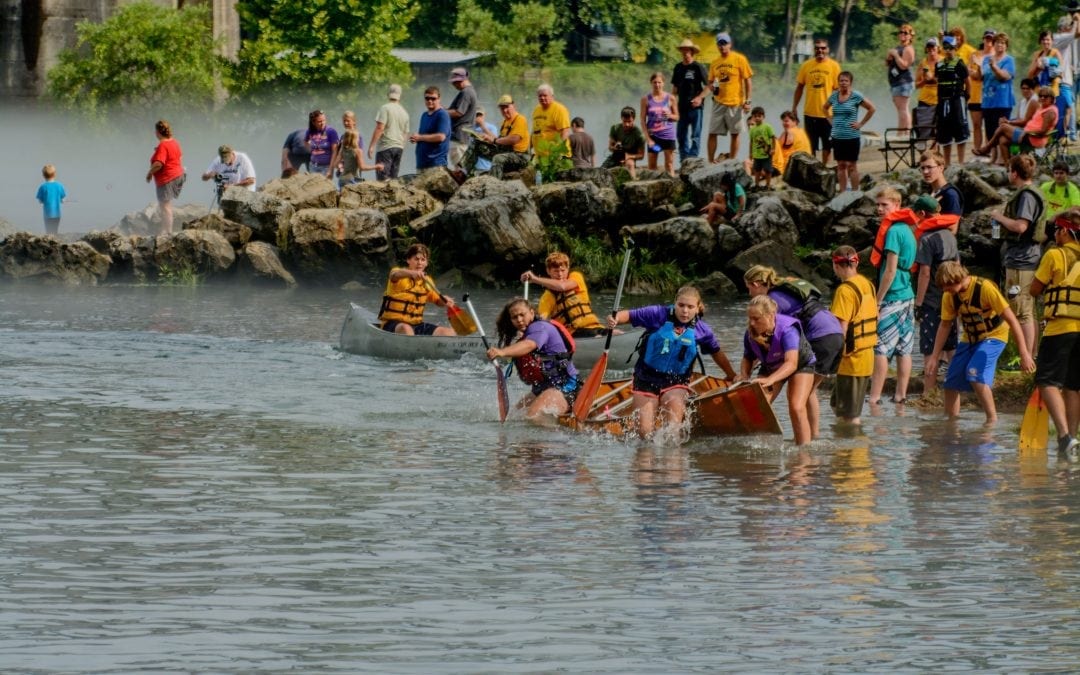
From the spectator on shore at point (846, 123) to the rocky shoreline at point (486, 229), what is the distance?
0.44 meters

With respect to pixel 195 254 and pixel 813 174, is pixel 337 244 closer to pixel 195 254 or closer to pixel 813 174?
pixel 195 254

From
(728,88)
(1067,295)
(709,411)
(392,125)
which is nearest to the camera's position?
(1067,295)

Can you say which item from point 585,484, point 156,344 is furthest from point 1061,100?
point 585,484

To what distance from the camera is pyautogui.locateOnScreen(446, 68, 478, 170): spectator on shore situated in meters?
27.8

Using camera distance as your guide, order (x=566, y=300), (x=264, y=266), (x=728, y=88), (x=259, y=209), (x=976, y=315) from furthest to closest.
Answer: (x=259, y=209)
(x=264, y=266)
(x=728, y=88)
(x=566, y=300)
(x=976, y=315)

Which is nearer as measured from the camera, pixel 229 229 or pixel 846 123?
pixel 846 123

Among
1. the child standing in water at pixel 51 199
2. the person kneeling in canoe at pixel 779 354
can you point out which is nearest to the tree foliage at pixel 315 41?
the child standing in water at pixel 51 199

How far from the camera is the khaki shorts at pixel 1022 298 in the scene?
16.2m

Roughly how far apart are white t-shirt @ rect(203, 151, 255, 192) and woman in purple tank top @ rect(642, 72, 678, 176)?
262 inches

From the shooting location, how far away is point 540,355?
15.3 m

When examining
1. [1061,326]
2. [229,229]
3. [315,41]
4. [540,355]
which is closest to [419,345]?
[540,355]

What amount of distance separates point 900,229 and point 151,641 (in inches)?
338

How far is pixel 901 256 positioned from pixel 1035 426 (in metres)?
2.37

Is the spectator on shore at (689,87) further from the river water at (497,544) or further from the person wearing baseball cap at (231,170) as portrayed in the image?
the river water at (497,544)
